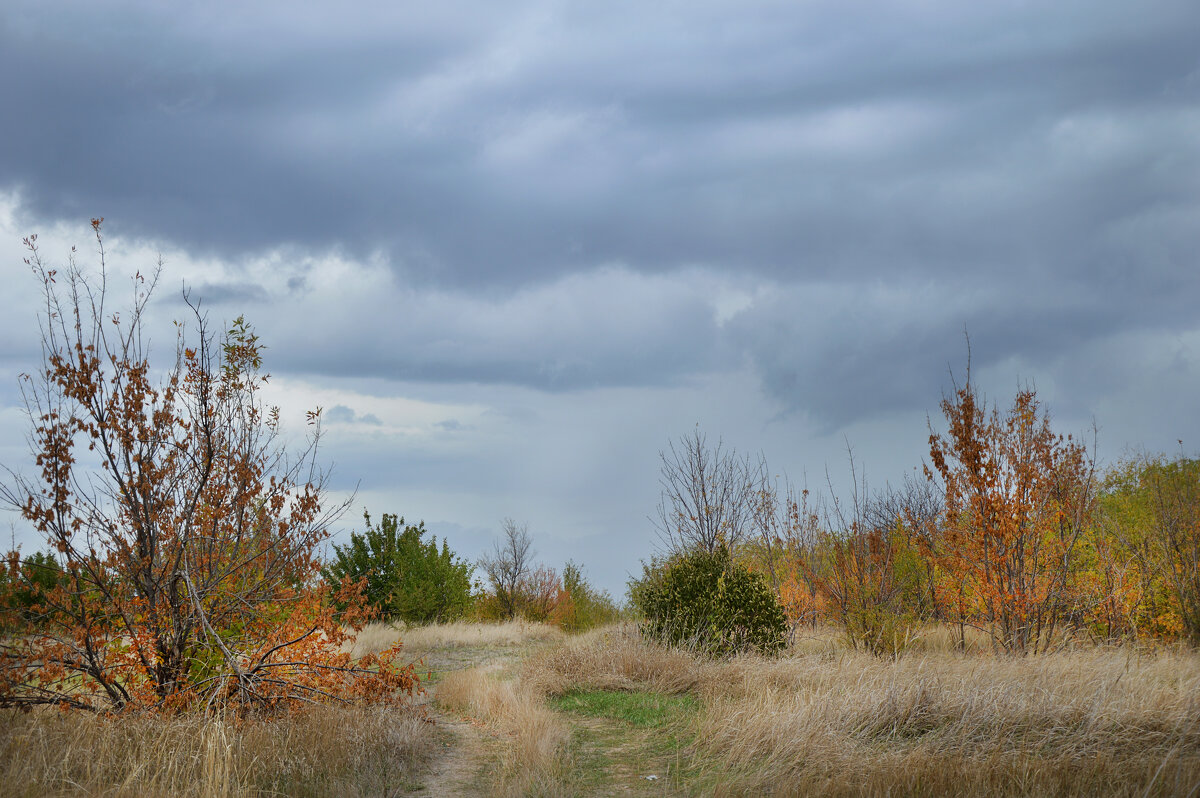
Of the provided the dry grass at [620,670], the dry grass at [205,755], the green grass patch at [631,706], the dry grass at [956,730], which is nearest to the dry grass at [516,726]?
the green grass patch at [631,706]

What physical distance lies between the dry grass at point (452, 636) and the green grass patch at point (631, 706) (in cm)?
730

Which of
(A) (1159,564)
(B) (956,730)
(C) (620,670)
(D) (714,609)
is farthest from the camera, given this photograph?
(A) (1159,564)

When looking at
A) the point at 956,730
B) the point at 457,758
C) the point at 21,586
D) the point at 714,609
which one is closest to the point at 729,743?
the point at 956,730

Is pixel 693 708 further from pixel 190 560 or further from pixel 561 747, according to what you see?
pixel 190 560

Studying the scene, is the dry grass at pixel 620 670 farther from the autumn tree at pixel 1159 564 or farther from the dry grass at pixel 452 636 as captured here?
the autumn tree at pixel 1159 564

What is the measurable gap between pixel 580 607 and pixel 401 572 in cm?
711

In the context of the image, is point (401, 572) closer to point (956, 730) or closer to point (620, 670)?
point (620, 670)

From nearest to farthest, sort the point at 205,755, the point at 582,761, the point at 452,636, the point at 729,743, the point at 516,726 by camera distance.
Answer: the point at 205,755
the point at 729,743
the point at 582,761
the point at 516,726
the point at 452,636

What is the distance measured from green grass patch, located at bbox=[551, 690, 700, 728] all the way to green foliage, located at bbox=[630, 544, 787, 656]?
181 centimetres

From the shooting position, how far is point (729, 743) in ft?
24.8

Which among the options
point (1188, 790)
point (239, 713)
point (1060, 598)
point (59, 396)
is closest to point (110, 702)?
point (239, 713)

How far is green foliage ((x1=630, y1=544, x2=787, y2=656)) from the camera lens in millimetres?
12500

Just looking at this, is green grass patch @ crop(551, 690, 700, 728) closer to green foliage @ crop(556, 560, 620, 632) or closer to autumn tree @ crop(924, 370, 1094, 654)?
autumn tree @ crop(924, 370, 1094, 654)

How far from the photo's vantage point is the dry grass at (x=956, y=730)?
5945 millimetres
